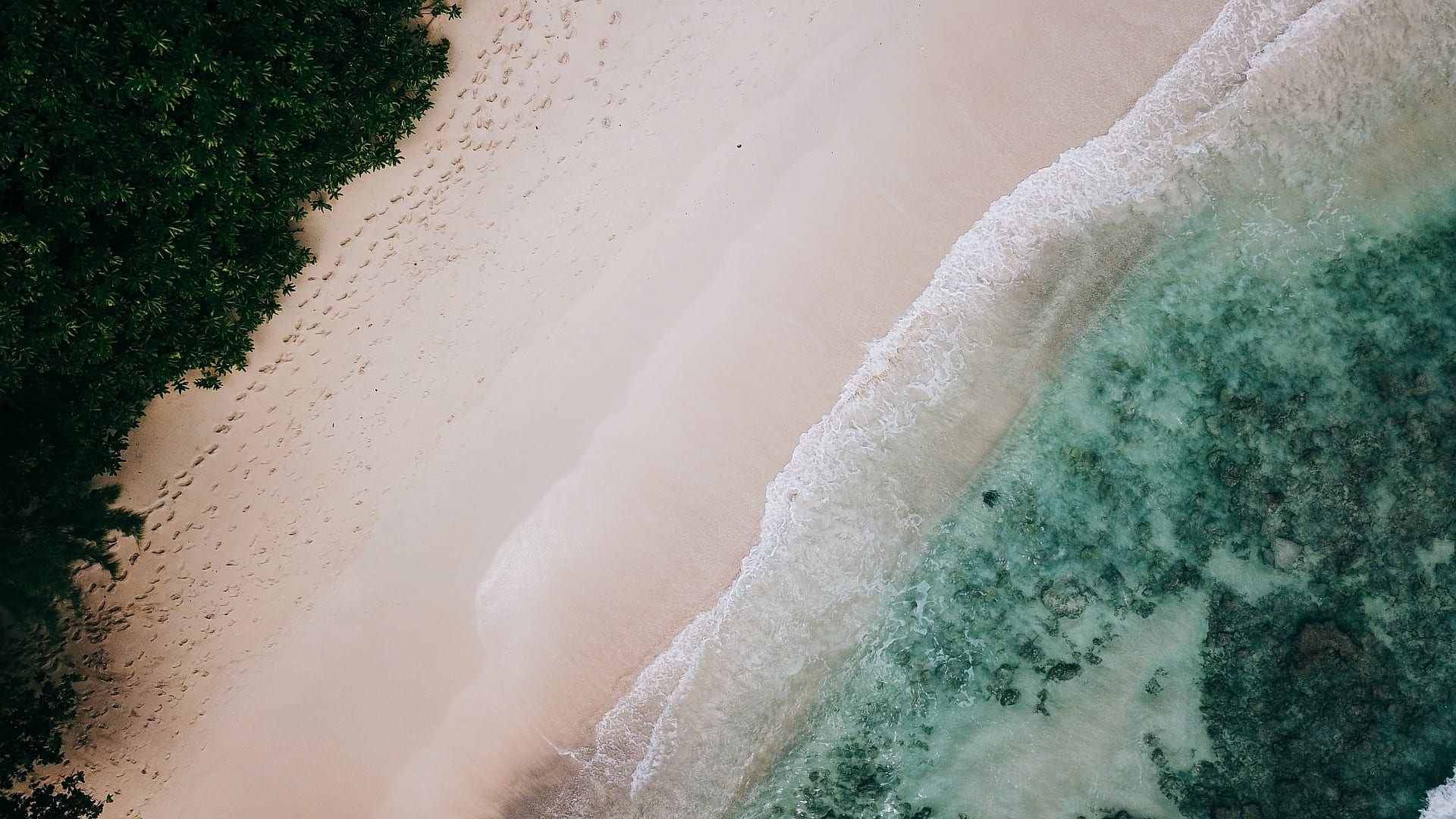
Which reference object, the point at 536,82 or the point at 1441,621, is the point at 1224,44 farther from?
the point at 536,82

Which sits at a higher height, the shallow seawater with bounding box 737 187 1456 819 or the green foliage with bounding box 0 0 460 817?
the green foliage with bounding box 0 0 460 817

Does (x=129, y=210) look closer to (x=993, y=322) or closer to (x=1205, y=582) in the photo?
(x=993, y=322)

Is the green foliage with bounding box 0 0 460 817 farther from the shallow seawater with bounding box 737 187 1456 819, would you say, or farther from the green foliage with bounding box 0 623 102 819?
the shallow seawater with bounding box 737 187 1456 819

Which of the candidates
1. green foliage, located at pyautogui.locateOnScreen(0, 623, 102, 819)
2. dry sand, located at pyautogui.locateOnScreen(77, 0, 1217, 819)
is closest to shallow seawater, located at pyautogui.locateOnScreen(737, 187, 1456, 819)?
dry sand, located at pyautogui.locateOnScreen(77, 0, 1217, 819)

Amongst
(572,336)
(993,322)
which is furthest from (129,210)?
(993,322)

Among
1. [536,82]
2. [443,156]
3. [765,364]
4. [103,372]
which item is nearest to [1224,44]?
[765,364]

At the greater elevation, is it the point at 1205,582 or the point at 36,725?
the point at 36,725
